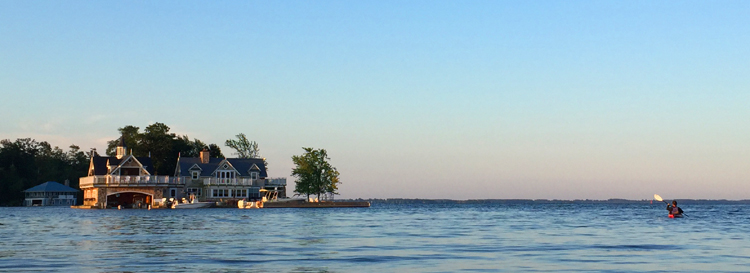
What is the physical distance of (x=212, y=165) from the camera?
115375 mm

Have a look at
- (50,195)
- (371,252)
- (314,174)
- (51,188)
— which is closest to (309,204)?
(314,174)

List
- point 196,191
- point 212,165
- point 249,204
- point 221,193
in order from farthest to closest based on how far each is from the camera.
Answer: point 212,165, point 221,193, point 196,191, point 249,204

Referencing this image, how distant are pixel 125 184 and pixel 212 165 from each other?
1386 centimetres

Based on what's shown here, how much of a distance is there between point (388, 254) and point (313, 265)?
16.1 ft

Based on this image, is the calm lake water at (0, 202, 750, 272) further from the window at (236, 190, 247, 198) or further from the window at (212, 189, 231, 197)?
the window at (236, 190, 247, 198)

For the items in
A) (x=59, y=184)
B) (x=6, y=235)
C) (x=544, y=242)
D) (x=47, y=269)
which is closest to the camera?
(x=47, y=269)

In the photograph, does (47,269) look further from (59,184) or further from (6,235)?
(59,184)

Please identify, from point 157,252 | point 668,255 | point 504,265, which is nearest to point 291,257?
point 157,252

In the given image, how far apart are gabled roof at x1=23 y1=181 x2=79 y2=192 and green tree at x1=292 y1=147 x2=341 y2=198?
44.1 metres

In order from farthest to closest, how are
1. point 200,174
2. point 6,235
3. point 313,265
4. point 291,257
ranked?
1. point 200,174
2. point 6,235
3. point 291,257
4. point 313,265

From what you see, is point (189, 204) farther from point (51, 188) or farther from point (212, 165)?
point (51, 188)

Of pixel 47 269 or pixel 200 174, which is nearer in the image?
pixel 47 269

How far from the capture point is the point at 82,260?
24.3 metres

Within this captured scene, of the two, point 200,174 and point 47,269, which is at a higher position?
point 200,174
